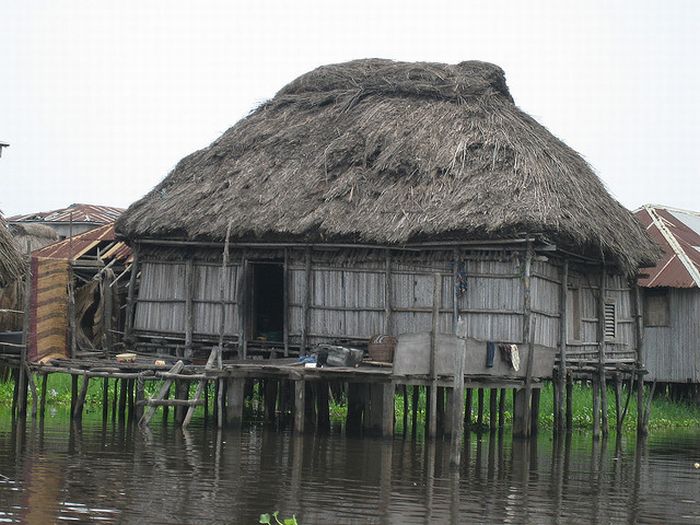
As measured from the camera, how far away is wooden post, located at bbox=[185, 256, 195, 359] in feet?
75.1

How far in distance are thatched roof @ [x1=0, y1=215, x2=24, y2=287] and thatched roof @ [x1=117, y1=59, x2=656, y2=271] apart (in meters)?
2.16

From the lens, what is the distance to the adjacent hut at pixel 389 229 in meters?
20.4

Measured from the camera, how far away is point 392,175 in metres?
21.9

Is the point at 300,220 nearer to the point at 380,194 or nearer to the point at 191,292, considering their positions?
the point at 380,194

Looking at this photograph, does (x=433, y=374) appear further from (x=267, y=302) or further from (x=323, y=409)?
(x=267, y=302)

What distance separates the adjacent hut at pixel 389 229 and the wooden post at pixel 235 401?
79.8 inches

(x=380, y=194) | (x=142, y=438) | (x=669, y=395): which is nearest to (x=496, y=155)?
(x=380, y=194)

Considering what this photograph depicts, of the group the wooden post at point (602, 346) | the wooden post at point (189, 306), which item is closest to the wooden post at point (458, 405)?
the wooden post at point (602, 346)

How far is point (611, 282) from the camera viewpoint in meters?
23.6

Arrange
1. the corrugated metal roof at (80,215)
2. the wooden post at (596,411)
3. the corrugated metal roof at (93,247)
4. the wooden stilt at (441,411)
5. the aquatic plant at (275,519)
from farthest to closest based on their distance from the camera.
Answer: the corrugated metal roof at (80,215) → the corrugated metal roof at (93,247) → the wooden post at (596,411) → the wooden stilt at (441,411) → the aquatic plant at (275,519)

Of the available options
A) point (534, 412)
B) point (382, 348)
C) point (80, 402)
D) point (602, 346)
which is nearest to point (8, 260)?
point (80, 402)

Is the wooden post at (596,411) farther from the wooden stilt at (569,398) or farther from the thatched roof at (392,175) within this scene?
the thatched roof at (392,175)

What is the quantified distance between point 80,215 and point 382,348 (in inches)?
1007

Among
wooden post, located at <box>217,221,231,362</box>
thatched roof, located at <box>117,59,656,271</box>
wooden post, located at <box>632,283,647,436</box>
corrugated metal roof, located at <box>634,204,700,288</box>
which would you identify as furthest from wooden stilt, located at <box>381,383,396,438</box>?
corrugated metal roof, located at <box>634,204,700,288</box>
